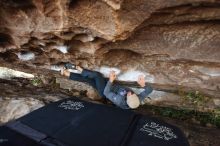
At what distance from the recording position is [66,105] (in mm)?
4746

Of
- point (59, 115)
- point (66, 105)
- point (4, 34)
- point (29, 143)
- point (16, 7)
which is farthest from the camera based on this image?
point (4, 34)

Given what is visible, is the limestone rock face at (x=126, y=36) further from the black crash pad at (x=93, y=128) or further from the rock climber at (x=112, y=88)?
the black crash pad at (x=93, y=128)

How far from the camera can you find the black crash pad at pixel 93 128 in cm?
371

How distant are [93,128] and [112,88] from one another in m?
3.11

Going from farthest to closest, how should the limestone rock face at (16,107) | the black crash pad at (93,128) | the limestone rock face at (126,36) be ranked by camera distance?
the limestone rock face at (16,107) → the limestone rock face at (126,36) → the black crash pad at (93,128)

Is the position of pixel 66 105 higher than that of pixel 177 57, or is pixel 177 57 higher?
pixel 177 57

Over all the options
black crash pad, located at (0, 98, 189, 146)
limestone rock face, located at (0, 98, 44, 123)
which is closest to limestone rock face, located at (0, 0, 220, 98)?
limestone rock face, located at (0, 98, 44, 123)

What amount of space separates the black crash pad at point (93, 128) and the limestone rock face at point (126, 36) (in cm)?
185

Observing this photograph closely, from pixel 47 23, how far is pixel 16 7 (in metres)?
0.68

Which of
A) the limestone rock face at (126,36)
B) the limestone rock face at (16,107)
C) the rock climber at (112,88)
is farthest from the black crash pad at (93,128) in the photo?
the limestone rock face at (16,107)

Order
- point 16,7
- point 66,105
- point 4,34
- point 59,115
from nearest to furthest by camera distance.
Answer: point 59,115 → point 66,105 → point 16,7 → point 4,34

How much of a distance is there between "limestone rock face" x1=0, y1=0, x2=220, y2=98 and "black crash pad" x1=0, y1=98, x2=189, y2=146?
185cm

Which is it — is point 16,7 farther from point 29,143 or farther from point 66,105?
point 29,143

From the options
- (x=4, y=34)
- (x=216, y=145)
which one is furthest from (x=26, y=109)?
(x=216, y=145)
